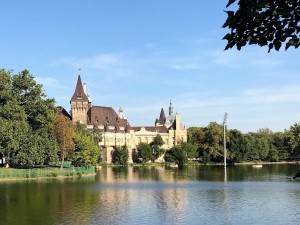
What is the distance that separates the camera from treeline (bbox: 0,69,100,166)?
57844 mm

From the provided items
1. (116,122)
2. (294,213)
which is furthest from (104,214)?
(116,122)

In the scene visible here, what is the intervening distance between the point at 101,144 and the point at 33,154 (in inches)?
2203

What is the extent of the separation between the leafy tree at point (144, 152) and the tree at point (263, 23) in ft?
358

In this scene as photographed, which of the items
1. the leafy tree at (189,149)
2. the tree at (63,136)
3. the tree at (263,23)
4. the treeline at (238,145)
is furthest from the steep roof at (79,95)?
the tree at (263,23)

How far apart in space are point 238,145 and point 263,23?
366 ft

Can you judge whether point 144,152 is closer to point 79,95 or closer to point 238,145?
point 79,95

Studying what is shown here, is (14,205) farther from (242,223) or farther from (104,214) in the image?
(242,223)

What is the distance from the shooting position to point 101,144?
378ft

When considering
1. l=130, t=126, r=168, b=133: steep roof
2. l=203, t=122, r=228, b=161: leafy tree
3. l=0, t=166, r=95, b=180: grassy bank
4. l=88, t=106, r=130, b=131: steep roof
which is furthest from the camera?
l=130, t=126, r=168, b=133: steep roof

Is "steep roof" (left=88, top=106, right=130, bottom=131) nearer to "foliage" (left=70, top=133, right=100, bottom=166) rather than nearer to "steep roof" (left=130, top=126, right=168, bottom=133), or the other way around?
"steep roof" (left=130, top=126, right=168, bottom=133)

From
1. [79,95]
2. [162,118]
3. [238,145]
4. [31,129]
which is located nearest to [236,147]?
[238,145]

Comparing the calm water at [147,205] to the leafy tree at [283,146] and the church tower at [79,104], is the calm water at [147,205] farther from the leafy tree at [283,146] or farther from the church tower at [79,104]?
the leafy tree at [283,146]

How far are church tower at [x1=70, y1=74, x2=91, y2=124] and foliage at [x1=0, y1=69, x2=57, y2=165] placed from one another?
4340 cm

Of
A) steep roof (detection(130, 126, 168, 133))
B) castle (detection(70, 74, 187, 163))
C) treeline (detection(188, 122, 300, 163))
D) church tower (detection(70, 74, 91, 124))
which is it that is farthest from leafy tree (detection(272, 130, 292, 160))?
church tower (detection(70, 74, 91, 124))
